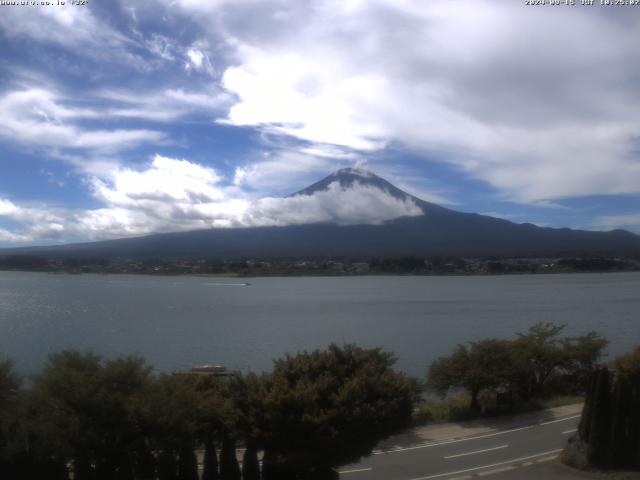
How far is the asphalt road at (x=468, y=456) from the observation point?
37.5 feet

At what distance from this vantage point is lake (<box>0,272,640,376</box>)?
29938mm

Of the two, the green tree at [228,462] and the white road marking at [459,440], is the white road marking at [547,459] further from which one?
the green tree at [228,462]

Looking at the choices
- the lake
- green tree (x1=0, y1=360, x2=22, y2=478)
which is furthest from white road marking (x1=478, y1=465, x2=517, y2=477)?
the lake

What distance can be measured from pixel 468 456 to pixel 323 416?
15.9ft

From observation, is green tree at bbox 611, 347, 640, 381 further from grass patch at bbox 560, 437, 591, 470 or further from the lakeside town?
the lakeside town

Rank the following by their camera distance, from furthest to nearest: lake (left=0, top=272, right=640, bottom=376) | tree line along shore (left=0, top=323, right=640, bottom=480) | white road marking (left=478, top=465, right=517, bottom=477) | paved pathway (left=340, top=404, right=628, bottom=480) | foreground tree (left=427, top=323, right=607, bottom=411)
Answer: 1. lake (left=0, top=272, right=640, bottom=376)
2. foreground tree (left=427, top=323, right=607, bottom=411)
3. paved pathway (left=340, top=404, right=628, bottom=480)
4. white road marking (left=478, top=465, right=517, bottom=477)
5. tree line along shore (left=0, top=323, right=640, bottom=480)

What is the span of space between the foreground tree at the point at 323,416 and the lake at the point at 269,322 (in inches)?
431

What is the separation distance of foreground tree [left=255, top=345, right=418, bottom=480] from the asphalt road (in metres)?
1.92

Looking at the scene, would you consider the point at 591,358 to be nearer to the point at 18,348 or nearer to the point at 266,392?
the point at 266,392

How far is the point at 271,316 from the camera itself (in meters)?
44.7

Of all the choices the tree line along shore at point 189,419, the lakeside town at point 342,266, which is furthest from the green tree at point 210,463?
the lakeside town at point 342,266

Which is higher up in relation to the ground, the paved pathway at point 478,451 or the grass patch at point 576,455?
the grass patch at point 576,455

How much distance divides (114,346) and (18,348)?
4166 millimetres

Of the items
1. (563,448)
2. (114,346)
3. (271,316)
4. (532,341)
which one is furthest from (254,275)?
(563,448)
